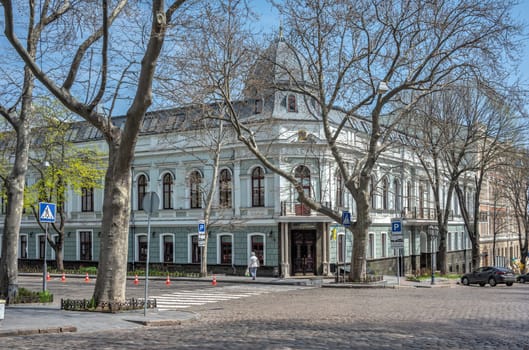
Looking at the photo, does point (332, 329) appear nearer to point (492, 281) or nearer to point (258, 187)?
point (492, 281)

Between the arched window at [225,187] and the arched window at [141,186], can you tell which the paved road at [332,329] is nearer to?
the arched window at [225,187]

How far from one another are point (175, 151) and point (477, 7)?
2250 cm

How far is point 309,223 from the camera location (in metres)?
37.9

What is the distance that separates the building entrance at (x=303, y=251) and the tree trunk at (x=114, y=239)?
74.4 feet

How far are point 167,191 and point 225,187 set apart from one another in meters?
4.57

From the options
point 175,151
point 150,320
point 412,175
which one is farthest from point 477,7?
point 412,175

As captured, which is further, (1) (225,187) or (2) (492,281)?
(1) (225,187)

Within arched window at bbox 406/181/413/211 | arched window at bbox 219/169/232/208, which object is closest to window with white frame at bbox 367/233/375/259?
arched window at bbox 406/181/413/211

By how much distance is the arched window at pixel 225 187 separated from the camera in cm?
4028

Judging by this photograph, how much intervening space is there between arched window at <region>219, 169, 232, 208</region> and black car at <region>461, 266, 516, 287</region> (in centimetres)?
1472

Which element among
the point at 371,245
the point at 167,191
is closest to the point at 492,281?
the point at 371,245

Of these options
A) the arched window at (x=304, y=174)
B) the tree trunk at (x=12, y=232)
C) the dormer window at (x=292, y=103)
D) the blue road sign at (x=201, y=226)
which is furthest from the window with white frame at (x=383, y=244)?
the tree trunk at (x=12, y=232)

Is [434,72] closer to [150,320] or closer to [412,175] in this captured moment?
[150,320]

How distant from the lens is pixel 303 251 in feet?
126
